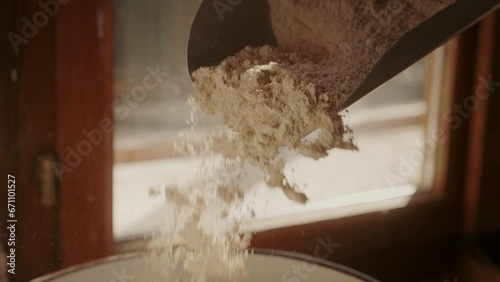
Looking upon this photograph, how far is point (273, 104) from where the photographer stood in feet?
1.49

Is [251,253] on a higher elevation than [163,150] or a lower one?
lower

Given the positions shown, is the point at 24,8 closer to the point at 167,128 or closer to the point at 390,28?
the point at 167,128

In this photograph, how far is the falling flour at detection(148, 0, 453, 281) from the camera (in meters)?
0.45

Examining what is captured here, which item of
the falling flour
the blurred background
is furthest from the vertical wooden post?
the falling flour

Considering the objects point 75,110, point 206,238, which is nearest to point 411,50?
point 206,238

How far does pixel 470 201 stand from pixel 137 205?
487 mm

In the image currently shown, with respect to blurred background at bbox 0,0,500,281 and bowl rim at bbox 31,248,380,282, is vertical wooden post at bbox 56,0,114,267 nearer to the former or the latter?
blurred background at bbox 0,0,500,281

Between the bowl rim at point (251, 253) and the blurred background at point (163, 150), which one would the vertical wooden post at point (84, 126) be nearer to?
the blurred background at point (163, 150)

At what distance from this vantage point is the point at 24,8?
0.59 meters

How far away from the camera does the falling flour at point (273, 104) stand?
0.45 meters

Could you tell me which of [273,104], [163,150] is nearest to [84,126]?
[163,150]

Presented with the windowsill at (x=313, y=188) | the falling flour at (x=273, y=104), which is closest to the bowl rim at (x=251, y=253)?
the falling flour at (x=273, y=104)

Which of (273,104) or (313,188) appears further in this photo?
(313,188)

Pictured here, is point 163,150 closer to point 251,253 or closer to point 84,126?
point 84,126
